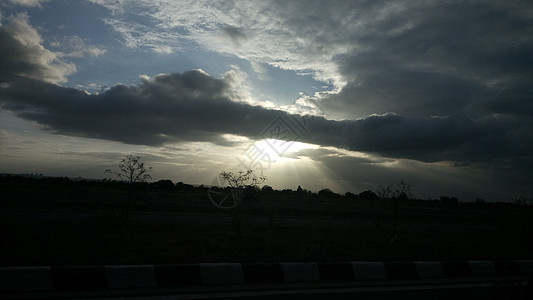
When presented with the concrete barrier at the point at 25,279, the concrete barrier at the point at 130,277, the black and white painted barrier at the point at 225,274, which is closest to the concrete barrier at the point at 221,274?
the black and white painted barrier at the point at 225,274

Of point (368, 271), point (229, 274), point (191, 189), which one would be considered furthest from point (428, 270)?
point (191, 189)

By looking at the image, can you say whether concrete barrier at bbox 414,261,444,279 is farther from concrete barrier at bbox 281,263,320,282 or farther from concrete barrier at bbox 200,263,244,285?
concrete barrier at bbox 200,263,244,285

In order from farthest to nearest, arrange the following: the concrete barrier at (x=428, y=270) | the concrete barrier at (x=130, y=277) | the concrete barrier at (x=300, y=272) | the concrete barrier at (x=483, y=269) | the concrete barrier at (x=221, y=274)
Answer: the concrete barrier at (x=483, y=269) → the concrete barrier at (x=428, y=270) → the concrete barrier at (x=300, y=272) → the concrete barrier at (x=221, y=274) → the concrete barrier at (x=130, y=277)

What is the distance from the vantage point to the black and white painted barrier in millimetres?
4338

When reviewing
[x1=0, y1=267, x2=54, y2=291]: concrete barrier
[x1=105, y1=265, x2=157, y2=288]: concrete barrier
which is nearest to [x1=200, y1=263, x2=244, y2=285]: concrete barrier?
[x1=105, y1=265, x2=157, y2=288]: concrete barrier

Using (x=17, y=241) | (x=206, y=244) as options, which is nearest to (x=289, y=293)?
(x=206, y=244)

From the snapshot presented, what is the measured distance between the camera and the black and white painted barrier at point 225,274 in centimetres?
434

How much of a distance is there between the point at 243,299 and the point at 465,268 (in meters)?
5.04

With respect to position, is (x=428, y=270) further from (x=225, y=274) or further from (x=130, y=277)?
(x=130, y=277)

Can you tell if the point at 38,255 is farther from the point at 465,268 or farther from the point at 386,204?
the point at 386,204

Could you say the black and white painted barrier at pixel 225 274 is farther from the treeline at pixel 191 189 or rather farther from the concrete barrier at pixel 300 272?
the treeline at pixel 191 189

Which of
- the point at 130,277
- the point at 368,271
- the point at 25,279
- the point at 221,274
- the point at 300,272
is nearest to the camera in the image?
the point at 25,279

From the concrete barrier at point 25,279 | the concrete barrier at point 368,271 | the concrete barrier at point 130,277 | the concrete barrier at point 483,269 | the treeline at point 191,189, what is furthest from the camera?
the treeline at point 191,189

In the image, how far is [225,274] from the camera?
5105 millimetres
